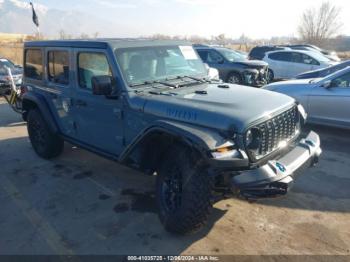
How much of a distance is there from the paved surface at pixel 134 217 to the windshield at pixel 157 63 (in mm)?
1576

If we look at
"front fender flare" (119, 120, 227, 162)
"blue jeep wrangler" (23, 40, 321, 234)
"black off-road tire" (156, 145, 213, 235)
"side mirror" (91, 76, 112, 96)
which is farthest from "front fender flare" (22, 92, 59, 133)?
"black off-road tire" (156, 145, 213, 235)

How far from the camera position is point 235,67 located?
12.7m

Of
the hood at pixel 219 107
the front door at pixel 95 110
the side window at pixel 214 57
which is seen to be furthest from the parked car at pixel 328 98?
the side window at pixel 214 57

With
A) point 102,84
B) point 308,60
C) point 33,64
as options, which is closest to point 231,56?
point 308,60

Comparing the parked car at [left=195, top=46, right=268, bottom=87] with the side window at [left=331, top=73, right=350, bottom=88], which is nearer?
the side window at [left=331, top=73, right=350, bottom=88]

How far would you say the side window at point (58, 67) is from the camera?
490 cm

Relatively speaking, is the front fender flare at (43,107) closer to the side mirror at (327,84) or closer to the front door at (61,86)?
the front door at (61,86)

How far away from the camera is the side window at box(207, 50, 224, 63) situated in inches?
523

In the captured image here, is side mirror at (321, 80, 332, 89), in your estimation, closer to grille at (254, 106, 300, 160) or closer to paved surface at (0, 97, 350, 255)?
paved surface at (0, 97, 350, 255)

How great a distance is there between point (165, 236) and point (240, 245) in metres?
0.78

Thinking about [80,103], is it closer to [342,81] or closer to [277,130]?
[277,130]

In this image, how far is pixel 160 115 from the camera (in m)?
3.59

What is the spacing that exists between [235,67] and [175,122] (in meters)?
9.80

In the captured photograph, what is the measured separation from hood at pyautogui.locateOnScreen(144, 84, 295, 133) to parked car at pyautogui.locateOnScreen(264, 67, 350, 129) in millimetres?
3160
